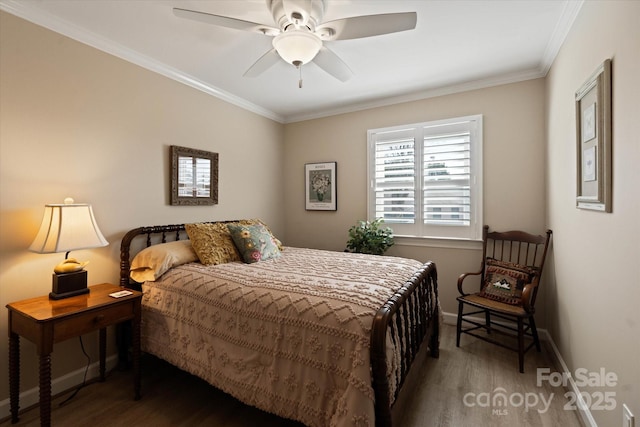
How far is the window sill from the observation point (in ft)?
10.7

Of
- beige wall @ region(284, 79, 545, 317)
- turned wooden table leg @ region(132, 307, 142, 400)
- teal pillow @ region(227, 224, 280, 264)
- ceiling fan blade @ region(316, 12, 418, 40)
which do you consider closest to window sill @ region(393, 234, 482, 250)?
beige wall @ region(284, 79, 545, 317)

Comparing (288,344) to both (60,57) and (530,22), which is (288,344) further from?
(530,22)

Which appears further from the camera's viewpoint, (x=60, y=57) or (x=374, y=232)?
(x=374, y=232)

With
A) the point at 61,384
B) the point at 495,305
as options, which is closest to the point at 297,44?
the point at 495,305

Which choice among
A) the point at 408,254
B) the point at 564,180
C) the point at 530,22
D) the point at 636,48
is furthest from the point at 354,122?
the point at 636,48

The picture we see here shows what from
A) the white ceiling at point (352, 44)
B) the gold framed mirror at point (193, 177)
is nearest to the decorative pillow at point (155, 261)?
the gold framed mirror at point (193, 177)

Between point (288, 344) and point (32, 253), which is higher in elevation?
point (32, 253)

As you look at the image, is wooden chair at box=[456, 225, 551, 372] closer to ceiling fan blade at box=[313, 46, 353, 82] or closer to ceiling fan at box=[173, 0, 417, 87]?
ceiling fan blade at box=[313, 46, 353, 82]

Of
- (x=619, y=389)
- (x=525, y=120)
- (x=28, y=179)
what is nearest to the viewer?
(x=619, y=389)

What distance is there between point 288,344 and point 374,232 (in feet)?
6.93

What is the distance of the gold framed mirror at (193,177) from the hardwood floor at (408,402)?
156cm

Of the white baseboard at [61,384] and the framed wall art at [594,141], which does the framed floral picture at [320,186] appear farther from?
the white baseboard at [61,384]

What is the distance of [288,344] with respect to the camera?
1611mm

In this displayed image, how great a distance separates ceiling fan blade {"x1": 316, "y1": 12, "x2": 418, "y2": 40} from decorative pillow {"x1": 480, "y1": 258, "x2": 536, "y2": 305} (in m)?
2.31
